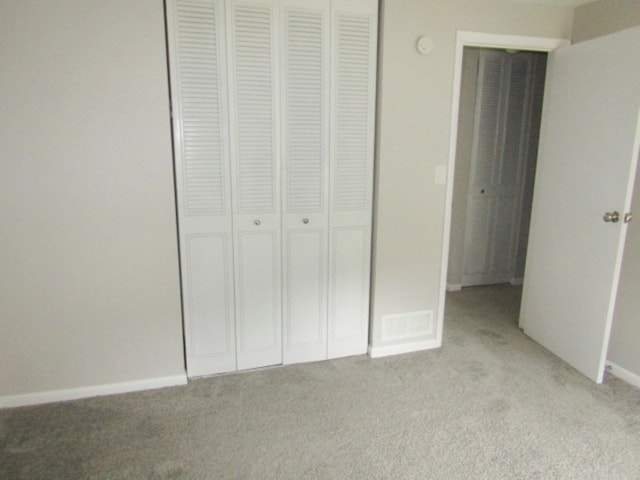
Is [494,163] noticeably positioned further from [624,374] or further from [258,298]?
[258,298]

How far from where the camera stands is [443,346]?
118 inches

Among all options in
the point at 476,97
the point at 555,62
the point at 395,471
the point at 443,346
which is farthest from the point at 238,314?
the point at 476,97

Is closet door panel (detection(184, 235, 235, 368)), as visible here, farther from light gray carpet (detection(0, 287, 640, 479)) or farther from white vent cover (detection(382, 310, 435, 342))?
white vent cover (detection(382, 310, 435, 342))

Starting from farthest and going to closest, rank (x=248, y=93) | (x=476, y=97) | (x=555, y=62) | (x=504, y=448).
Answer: (x=476, y=97) → (x=555, y=62) → (x=248, y=93) → (x=504, y=448)

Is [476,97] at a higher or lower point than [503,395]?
higher

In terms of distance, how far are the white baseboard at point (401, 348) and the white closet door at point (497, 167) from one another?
4.97 feet

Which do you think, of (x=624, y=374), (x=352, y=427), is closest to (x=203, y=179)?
(x=352, y=427)

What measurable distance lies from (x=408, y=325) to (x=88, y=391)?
2027 millimetres

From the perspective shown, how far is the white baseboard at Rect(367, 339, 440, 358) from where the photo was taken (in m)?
2.84

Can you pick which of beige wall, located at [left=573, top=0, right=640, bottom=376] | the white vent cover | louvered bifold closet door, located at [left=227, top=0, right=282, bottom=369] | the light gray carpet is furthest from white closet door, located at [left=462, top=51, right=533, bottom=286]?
louvered bifold closet door, located at [left=227, top=0, right=282, bottom=369]

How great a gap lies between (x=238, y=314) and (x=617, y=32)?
2.76 m

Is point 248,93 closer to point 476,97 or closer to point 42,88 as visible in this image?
point 42,88

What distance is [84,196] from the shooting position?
219 cm

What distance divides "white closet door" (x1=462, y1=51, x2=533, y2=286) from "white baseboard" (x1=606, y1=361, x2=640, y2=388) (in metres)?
1.71
